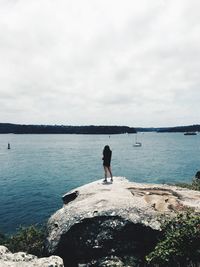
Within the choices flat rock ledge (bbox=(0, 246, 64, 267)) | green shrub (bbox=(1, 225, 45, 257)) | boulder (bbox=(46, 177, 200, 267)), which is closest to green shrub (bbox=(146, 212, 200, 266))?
boulder (bbox=(46, 177, 200, 267))

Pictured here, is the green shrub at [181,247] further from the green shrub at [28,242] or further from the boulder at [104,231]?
the green shrub at [28,242]

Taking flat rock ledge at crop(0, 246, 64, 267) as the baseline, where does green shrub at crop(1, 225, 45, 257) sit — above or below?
below

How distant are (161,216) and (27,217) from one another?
22587 millimetres

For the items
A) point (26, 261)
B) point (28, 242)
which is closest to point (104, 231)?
point (26, 261)

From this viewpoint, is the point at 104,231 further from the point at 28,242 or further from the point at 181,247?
the point at 28,242

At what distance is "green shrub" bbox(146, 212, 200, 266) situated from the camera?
39.0 ft

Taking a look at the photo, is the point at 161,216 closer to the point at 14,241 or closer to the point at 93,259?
the point at 93,259

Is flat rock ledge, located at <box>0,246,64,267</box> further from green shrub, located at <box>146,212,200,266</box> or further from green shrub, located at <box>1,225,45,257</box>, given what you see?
green shrub, located at <box>1,225,45,257</box>

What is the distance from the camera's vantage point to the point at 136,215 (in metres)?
15.5

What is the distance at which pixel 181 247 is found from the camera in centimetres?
1220

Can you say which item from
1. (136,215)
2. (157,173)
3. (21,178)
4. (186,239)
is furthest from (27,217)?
(157,173)

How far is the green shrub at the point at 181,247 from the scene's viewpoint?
11883 mm

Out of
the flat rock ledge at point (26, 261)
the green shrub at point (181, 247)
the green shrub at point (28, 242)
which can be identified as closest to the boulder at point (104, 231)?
the green shrub at point (181, 247)

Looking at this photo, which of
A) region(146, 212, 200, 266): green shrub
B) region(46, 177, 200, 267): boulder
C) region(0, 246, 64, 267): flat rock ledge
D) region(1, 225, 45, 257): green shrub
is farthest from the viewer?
region(1, 225, 45, 257): green shrub
